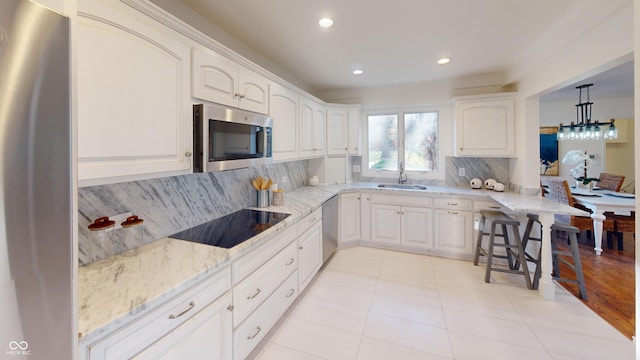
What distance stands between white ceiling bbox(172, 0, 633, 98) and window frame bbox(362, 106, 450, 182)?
786 millimetres

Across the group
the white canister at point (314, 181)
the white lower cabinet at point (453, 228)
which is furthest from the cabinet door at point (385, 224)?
the white canister at point (314, 181)

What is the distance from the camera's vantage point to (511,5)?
74.0 inches

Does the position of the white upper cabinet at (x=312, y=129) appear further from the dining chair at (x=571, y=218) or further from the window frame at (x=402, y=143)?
the dining chair at (x=571, y=218)

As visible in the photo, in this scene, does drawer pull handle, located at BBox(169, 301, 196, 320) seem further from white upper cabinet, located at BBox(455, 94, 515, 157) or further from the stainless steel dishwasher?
white upper cabinet, located at BBox(455, 94, 515, 157)

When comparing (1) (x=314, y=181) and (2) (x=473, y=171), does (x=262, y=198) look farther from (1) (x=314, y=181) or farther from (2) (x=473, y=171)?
(2) (x=473, y=171)

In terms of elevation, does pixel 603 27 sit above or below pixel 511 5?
below

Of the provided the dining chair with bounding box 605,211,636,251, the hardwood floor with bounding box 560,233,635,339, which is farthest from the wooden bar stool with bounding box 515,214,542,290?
the dining chair with bounding box 605,211,636,251

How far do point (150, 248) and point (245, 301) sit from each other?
635mm

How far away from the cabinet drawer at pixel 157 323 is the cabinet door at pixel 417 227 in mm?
2808

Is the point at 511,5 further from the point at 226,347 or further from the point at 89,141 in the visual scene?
the point at 226,347

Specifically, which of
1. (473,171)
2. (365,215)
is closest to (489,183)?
(473,171)

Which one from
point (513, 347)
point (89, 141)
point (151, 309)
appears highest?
point (89, 141)

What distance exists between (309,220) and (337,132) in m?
1.81

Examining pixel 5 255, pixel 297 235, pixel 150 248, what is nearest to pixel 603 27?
pixel 297 235
